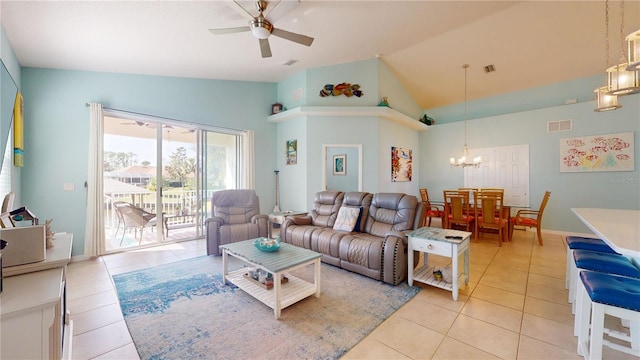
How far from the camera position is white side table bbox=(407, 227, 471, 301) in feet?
8.24

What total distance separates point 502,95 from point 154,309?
26.6 ft

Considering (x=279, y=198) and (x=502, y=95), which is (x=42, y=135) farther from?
(x=502, y=95)

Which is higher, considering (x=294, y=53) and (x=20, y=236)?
(x=294, y=53)

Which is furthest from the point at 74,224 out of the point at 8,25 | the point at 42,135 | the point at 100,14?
the point at 100,14

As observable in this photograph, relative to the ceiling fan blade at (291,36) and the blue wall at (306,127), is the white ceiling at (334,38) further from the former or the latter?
the blue wall at (306,127)

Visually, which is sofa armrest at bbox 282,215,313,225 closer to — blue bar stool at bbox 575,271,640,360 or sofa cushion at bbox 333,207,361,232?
sofa cushion at bbox 333,207,361,232

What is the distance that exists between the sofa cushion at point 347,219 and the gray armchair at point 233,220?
1358 millimetres

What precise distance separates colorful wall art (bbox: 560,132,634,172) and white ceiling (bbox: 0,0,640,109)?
145 centimetres

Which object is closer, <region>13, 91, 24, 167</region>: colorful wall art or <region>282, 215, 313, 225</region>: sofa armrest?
<region>13, 91, 24, 167</region>: colorful wall art

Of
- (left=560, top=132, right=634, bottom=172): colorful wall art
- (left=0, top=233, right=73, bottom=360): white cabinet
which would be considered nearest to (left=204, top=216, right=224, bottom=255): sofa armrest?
(left=0, top=233, right=73, bottom=360): white cabinet

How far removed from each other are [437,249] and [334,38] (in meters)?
3.62

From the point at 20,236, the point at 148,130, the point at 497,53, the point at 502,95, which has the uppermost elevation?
the point at 497,53

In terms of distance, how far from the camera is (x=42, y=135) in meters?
3.54

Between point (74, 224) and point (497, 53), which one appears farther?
point (497, 53)
